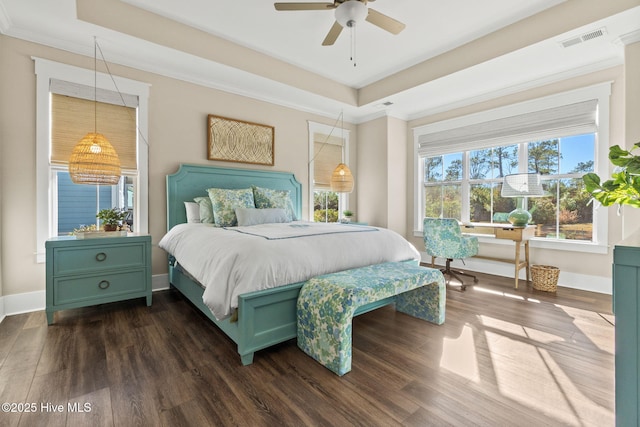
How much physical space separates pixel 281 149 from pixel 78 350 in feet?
11.1

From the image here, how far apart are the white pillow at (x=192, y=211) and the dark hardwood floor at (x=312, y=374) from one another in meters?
1.17

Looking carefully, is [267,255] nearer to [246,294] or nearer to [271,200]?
[246,294]

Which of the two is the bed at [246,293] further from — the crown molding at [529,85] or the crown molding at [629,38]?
the crown molding at [629,38]

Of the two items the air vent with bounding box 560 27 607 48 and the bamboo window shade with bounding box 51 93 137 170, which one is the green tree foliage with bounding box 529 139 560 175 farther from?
the bamboo window shade with bounding box 51 93 137 170

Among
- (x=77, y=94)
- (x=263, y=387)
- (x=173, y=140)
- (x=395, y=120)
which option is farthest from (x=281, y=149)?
(x=263, y=387)

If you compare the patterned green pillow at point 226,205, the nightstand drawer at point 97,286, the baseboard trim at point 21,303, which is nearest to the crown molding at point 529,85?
the patterned green pillow at point 226,205

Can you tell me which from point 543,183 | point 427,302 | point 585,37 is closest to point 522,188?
point 543,183

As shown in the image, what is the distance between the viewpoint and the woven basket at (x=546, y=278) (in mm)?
3395

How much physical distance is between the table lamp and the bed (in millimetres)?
1603

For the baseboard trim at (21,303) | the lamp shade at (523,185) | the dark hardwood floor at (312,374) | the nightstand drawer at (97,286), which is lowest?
the dark hardwood floor at (312,374)

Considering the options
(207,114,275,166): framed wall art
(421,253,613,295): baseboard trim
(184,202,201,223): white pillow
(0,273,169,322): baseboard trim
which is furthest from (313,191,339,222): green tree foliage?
(0,273,169,322): baseboard trim

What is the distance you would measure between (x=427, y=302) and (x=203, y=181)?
2980 mm

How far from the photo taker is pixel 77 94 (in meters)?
3.04

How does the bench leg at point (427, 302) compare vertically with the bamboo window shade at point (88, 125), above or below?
below
